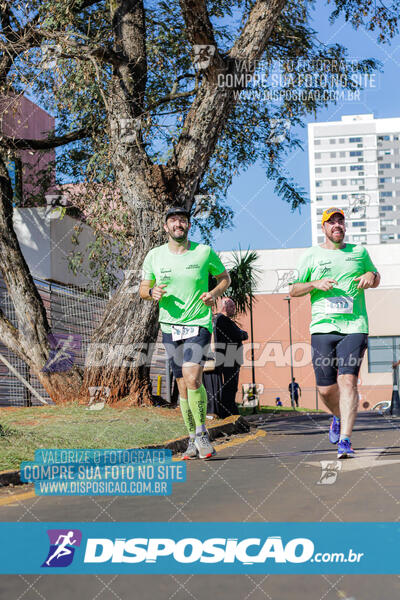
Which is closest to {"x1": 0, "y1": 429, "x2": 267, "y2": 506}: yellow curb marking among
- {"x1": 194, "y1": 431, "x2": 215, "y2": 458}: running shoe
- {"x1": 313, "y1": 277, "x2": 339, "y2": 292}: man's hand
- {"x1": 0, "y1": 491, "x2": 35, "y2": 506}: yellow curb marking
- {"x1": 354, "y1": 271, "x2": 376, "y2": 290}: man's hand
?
{"x1": 0, "y1": 491, "x2": 35, "y2": 506}: yellow curb marking

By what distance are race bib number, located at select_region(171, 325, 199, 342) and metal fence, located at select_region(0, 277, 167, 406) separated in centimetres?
815

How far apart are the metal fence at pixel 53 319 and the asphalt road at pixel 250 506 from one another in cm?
813

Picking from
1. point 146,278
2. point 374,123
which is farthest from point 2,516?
point 374,123

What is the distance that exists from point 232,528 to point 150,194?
27.9 feet

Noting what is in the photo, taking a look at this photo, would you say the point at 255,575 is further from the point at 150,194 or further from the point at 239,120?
the point at 239,120

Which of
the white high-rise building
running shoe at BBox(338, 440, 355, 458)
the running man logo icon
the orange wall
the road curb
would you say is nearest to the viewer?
the running man logo icon

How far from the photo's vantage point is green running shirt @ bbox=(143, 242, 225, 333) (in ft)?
22.9

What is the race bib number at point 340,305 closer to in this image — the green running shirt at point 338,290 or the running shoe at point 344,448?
the green running shirt at point 338,290

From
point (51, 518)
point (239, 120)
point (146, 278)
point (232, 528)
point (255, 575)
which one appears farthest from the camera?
point (239, 120)

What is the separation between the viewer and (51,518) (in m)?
4.28

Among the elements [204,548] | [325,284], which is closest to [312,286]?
[325,284]

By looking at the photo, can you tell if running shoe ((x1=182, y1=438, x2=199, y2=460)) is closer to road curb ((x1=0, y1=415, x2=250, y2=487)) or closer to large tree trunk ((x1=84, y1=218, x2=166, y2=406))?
road curb ((x1=0, y1=415, x2=250, y2=487))

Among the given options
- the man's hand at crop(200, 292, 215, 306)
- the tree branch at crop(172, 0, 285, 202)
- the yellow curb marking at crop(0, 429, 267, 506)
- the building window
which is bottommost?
the building window

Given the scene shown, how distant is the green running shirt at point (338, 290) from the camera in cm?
677
